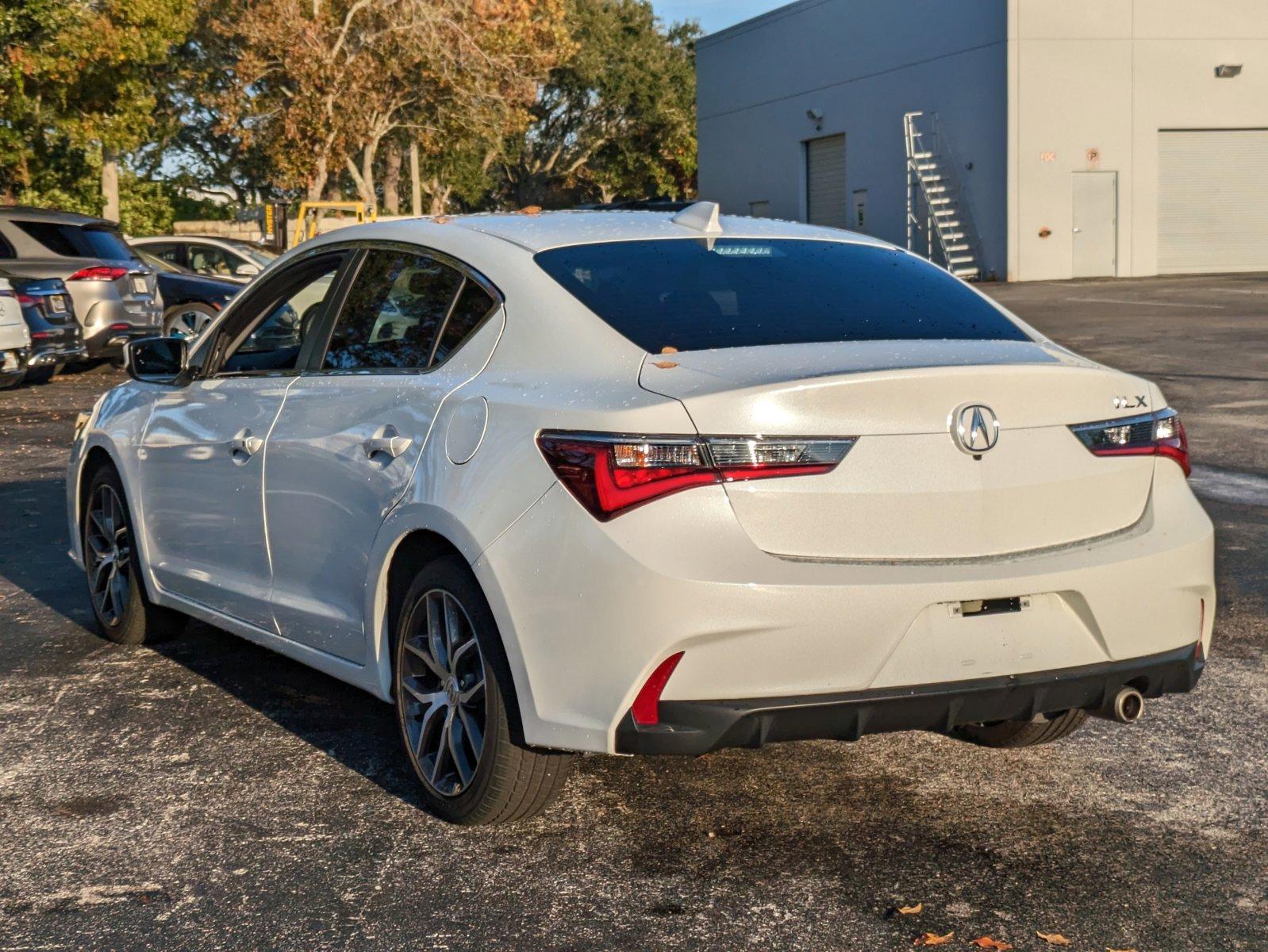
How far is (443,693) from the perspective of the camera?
4.56 meters

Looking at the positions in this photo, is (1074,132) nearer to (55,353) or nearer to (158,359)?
(55,353)

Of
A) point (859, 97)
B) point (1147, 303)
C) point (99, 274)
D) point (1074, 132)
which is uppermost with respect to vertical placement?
point (859, 97)

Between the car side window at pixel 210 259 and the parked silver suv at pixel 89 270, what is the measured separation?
13.7 feet

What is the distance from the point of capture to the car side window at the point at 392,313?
4891mm

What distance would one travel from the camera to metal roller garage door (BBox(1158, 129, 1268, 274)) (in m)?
42.3

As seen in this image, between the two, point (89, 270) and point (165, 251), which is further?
point (165, 251)

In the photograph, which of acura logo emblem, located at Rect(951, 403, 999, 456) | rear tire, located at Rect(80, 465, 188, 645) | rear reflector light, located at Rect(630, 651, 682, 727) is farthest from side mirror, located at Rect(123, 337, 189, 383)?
acura logo emblem, located at Rect(951, 403, 999, 456)

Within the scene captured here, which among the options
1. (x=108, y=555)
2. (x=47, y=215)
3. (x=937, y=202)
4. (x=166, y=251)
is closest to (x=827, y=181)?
(x=937, y=202)

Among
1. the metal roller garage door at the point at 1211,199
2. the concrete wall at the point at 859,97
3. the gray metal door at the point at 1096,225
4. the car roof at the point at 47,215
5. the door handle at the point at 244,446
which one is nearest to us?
the door handle at the point at 244,446

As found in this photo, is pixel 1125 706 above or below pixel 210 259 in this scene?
below

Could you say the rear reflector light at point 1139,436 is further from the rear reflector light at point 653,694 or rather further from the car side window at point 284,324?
the car side window at point 284,324

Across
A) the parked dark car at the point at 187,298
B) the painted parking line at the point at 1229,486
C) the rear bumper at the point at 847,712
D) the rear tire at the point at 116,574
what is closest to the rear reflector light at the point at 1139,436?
the rear bumper at the point at 847,712

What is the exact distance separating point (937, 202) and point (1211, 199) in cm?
665

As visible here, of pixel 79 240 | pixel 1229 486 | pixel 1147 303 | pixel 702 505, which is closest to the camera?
pixel 702 505
